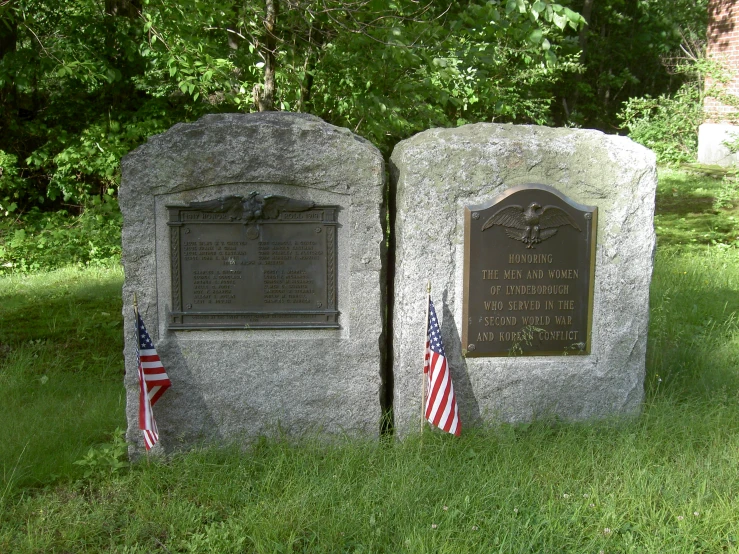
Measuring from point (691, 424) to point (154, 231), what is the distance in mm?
3084

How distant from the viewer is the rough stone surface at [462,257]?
12.2 ft

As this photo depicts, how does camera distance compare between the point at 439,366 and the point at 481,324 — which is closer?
the point at 439,366

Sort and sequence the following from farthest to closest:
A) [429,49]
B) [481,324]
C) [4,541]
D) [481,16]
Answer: [429,49] < [481,16] < [481,324] < [4,541]

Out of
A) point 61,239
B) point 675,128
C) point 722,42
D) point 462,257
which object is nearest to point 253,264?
point 462,257

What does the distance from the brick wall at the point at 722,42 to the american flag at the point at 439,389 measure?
13100mm

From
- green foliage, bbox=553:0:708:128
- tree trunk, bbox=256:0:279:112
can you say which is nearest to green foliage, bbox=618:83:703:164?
green foliage, bbox=553:0:708:128

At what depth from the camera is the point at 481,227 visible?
3762mm

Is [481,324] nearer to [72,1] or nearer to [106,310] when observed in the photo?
[106,310]

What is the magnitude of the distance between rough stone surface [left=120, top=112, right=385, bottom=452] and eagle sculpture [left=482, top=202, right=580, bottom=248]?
0.65 metres

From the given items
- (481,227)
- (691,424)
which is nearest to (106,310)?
(481,227)

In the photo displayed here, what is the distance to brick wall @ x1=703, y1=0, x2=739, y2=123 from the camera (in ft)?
48.0

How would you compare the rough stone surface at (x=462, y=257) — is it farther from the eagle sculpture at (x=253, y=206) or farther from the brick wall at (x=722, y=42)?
the brick wall at (x=722, y=42)

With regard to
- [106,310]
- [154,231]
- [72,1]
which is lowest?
[106,310]

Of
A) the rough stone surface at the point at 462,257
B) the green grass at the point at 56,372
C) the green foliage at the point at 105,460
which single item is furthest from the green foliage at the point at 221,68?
the green foliage at the point at 105,460
